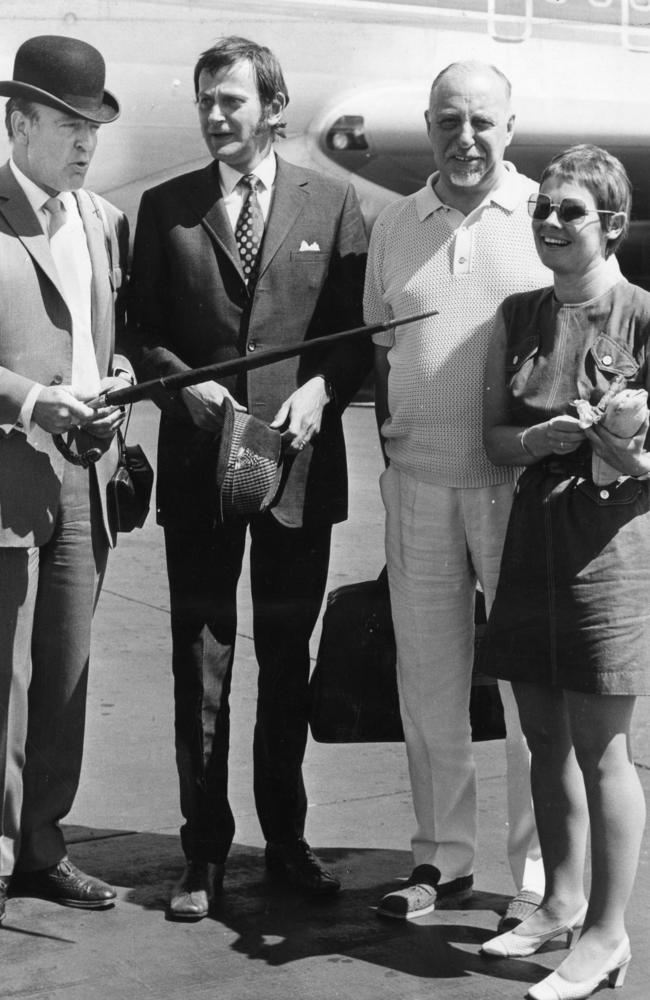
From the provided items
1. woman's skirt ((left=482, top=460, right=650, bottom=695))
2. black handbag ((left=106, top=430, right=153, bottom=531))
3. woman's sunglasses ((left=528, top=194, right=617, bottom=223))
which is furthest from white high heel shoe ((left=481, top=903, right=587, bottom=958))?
woman's sunglasses ((left=528, top=194, right=617, bottom=223))

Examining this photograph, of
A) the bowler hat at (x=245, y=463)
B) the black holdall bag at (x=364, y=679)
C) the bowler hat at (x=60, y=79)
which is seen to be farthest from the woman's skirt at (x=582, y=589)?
the bowler hat at (x=60, y=79)

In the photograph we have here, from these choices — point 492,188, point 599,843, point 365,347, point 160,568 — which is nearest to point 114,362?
point 365,347

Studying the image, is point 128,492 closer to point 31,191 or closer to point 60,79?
point 31,191

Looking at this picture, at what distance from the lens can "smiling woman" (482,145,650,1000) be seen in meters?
2.79

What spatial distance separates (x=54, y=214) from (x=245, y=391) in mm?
592

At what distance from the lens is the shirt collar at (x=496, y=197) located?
3.21m

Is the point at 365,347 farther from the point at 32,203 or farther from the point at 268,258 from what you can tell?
the point at 32,203

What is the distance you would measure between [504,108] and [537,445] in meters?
0.81

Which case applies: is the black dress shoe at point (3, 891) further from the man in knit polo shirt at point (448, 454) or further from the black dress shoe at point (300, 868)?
the man in knit polo shirt at point (448, 454)

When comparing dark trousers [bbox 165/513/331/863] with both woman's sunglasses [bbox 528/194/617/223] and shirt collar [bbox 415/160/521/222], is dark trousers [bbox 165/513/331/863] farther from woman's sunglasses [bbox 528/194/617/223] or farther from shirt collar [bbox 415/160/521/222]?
woman's sunglasses [bbox 528/194/617/223]

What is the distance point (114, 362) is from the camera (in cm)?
340

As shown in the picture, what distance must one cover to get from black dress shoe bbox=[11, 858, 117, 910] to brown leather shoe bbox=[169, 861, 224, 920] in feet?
0.52

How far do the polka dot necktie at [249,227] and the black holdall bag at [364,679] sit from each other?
0.81 meters

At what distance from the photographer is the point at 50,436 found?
10.5ft
